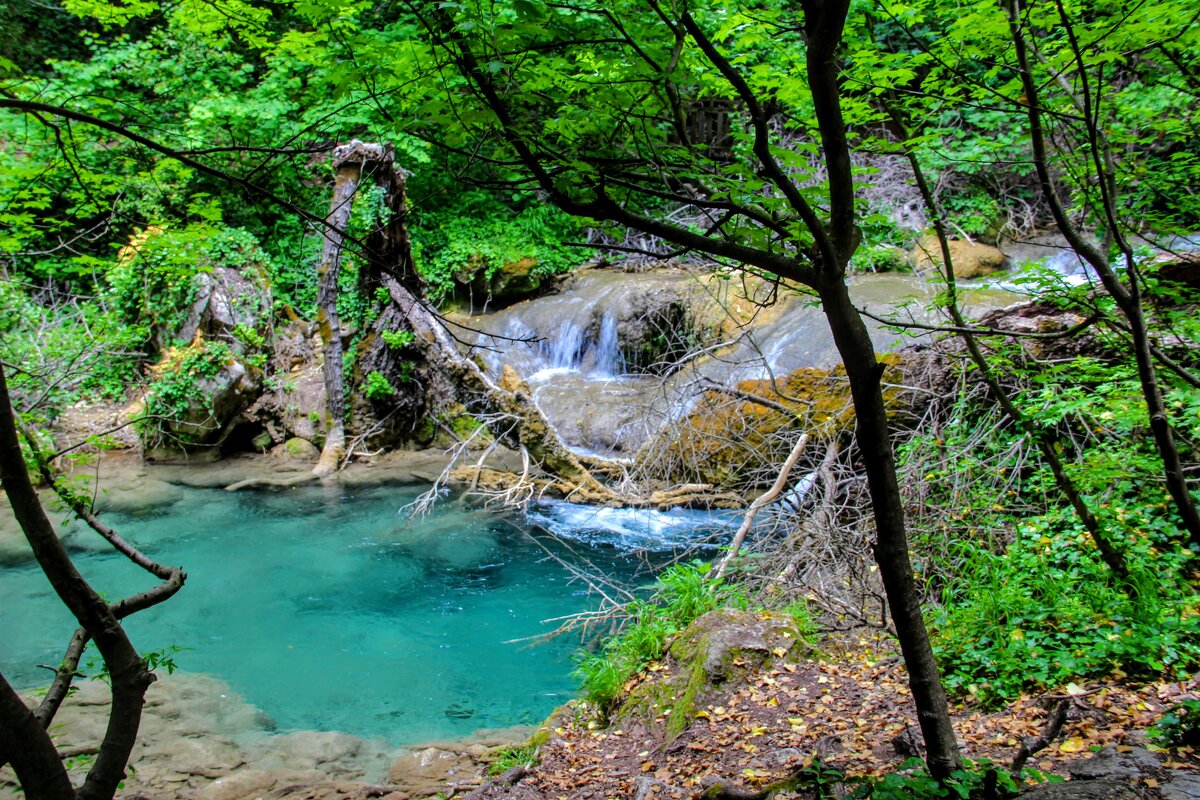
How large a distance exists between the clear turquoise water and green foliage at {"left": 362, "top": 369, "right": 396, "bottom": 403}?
1.96 m

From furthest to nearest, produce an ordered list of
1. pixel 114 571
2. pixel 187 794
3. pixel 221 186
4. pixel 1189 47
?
pixel 221 186
pixel 114 571
pixel 187 794
pixel 1189 47

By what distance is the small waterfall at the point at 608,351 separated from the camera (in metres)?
12.0

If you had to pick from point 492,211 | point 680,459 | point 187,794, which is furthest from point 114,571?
point 492,211

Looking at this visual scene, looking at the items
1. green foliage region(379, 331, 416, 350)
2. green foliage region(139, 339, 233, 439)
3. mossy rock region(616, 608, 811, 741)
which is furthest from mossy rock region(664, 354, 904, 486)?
green foliage region(139, 339, 233, 439)

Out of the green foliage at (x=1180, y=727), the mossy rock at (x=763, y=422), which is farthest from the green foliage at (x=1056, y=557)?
the mossy rock at (x=763, y=422)

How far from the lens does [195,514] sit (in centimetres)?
927

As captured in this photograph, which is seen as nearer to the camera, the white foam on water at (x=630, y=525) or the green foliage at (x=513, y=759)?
the green foliage at (x=513, y=759)

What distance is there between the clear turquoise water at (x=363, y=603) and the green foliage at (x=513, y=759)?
2.76ft

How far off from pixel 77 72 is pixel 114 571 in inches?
387

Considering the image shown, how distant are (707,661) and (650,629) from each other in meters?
0.82

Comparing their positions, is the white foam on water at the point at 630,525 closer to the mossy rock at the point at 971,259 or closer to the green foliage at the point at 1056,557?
the green foliage at the point at 1056,557

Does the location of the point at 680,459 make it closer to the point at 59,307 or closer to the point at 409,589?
the point at 409,589

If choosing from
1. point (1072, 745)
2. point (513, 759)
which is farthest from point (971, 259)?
point (513, 759)

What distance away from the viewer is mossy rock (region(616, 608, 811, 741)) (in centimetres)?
408
